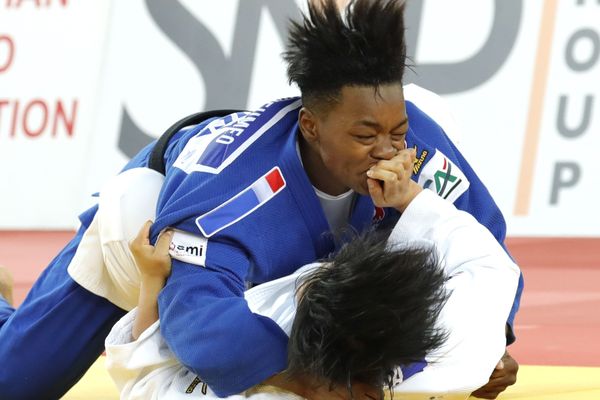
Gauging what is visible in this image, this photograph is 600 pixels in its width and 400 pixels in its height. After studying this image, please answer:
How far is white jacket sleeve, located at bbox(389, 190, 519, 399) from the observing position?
2766mm

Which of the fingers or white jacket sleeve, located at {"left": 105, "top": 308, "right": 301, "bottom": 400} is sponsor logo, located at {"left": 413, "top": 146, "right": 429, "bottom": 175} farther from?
the fingers

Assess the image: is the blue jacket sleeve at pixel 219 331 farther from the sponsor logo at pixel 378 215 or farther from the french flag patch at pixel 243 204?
the sponsor logo at pixel 378 215

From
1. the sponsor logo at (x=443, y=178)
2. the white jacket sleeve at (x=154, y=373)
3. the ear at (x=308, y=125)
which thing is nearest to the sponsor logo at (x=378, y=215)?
the sponsor logo at (x=443, y=178)

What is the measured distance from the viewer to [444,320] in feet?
9.02

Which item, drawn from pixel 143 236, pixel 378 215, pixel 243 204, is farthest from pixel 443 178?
pixel 143 236

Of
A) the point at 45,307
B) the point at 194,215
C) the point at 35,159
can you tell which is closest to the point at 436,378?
the point at 194,215

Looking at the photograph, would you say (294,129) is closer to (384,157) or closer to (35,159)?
(384,157)

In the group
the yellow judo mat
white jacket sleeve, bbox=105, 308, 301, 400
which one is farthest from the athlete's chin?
the yellow judo mat

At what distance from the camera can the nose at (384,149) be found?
284cm

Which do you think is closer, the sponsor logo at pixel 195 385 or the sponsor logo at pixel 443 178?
the sponsor logo at pixel 195 385

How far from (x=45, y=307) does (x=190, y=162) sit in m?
0.76

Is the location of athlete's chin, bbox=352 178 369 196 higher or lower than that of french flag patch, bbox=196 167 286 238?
higher

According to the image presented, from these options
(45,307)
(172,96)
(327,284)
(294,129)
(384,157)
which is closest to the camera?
(327,284)

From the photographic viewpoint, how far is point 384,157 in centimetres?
285
